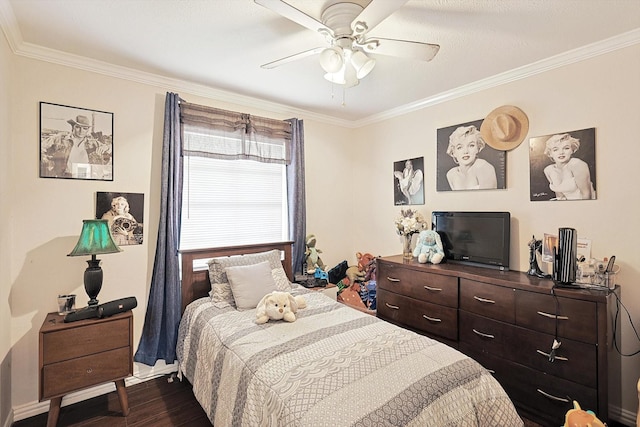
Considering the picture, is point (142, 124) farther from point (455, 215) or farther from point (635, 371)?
point (635, 371)

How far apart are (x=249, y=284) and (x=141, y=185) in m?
1.26

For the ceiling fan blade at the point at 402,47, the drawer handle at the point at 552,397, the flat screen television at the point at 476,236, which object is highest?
the ceiling fan blade at the point at 402,47

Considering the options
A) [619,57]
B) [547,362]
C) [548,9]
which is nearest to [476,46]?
[548,9]

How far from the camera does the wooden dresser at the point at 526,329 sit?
1829 mm

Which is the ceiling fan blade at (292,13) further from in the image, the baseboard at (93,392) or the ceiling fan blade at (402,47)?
the baseboard at (93,392)

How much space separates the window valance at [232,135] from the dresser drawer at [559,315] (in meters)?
2.55

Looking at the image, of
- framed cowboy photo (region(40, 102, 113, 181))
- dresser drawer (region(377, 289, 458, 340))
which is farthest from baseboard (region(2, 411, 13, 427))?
dresser drawer (region(377, 289, 458, 340))

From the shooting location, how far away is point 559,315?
1.95 meters

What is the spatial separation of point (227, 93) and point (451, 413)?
308 centimetres

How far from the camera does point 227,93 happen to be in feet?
9.96

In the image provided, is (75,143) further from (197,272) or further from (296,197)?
(296,197)

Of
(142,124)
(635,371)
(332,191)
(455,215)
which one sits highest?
(142,124)

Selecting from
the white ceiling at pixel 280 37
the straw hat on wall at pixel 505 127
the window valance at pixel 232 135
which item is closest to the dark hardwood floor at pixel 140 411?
the window valance at pixel 232 135

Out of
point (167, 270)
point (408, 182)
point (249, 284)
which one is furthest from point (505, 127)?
point (167, 270)
